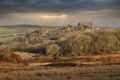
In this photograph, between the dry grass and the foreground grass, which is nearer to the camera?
the foreground grass

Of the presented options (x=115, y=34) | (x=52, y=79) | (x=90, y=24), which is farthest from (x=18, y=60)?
(x=90, y=24)

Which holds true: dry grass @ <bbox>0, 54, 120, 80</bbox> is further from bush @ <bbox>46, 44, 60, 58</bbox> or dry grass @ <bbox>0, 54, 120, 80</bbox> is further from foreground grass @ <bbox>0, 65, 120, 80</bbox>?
bush @ <bbox>46, 44, 60, 58</bbox>

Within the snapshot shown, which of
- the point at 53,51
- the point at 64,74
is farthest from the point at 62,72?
the point at 53,51

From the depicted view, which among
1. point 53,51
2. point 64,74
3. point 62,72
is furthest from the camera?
point 53,51

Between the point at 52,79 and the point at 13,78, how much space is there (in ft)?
13.4

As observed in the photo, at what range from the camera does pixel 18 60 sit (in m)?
52.9

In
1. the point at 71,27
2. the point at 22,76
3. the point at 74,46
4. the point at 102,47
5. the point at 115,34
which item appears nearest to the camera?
the point at 22,76

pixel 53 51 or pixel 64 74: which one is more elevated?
pixel 64 74

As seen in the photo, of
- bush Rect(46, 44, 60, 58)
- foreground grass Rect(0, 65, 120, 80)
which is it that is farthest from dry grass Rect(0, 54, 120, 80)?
bush Rect(46, 44, 60, 58)

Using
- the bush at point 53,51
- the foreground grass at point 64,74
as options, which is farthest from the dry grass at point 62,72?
the bush at point 53,51

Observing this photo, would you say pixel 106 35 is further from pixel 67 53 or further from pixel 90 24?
pixel 90 24

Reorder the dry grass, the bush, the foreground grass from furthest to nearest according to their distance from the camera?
the bush < the dry grass < the foreground grass

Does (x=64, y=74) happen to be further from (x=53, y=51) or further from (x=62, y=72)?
(x=53, y=51)

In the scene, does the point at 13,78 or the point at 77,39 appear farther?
the point at 77,39
